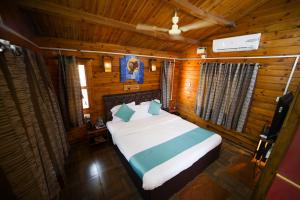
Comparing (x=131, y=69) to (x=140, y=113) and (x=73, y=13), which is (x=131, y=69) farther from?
(x=73, y=13)

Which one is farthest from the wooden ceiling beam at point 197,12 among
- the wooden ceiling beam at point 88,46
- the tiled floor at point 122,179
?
the tiled floor at point 122,179

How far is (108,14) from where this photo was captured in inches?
83.9

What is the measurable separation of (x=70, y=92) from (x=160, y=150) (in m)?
2.36

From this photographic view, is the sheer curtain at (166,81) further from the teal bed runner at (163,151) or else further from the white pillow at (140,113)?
the teal bed runner at (163,151)

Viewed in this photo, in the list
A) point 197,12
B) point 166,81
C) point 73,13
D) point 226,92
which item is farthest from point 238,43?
point 73,13

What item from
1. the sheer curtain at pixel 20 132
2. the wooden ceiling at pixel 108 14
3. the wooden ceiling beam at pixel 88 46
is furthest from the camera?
the wooden ceiling beam at pixel 88 46

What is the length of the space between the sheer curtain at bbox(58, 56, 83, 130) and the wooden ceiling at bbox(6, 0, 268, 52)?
0.60m

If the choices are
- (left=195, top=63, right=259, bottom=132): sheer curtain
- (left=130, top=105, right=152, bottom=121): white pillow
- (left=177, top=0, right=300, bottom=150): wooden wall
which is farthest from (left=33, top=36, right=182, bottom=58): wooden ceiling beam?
(left=177, top=0, right=300, bottom=150): wooden wall

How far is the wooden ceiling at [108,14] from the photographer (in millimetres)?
1815

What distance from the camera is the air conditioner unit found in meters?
2.70

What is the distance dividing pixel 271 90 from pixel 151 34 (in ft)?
9.81

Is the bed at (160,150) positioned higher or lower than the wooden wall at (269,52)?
lower

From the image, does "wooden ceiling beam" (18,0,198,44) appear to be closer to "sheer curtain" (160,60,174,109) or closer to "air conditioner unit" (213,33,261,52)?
"sheer curtain" (160,60,174,109)

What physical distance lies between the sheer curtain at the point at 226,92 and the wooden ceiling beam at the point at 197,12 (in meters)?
1.04
